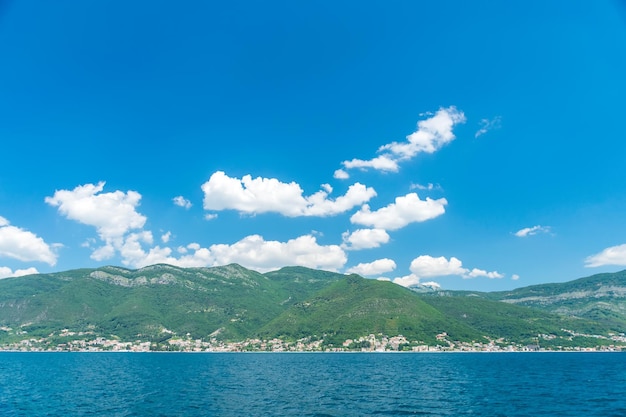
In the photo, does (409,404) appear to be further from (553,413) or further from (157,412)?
(157,412)

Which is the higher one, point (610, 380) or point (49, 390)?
point (49, 390)

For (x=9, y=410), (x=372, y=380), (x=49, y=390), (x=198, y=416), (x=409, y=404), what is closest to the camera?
(x=198, y=416)

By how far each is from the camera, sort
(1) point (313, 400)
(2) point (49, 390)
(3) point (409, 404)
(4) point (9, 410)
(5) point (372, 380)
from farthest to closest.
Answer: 1. (5) point (372, 380)
2. (2) point (49, 390)
3. (1) point (313, 400)
4. (3) point (409, 404)
5. (4) point (9, 410)

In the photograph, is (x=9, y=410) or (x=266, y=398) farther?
(x=266, y=398)

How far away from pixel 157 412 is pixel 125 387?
37.5m

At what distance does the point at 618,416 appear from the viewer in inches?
2254

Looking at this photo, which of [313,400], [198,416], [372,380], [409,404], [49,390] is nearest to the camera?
[198,416]

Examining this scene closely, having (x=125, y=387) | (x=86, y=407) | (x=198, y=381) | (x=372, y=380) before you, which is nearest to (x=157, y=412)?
(x=86, y=407)

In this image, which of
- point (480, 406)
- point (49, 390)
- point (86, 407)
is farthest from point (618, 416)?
point (49, 390)

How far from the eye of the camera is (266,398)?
73.0 meters

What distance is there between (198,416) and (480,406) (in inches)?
1817

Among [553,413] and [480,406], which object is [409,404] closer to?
[480,406]

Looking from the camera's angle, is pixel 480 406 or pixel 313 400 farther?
pixel 313 400

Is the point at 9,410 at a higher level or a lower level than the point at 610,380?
higher
